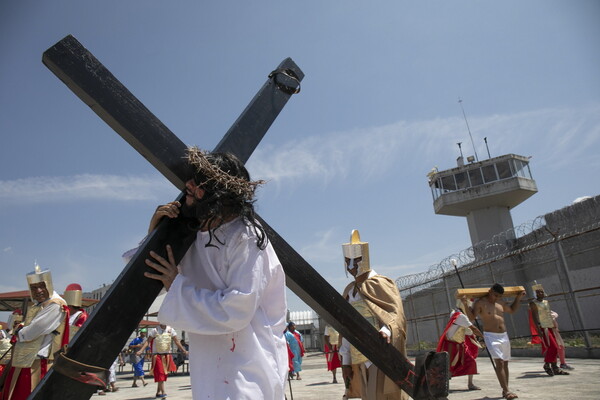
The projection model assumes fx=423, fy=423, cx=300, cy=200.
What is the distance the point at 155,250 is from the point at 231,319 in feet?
1.58

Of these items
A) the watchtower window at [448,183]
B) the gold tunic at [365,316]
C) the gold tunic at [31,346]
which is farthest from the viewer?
the watchtower window at [448,183]

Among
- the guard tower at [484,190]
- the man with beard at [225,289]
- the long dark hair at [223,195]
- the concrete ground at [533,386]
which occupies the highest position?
the guard tower at [484,190]

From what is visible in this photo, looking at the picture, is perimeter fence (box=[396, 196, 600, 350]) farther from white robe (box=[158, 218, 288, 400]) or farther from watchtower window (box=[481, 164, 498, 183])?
watchtower window (box=[481, 164, 498, 183])

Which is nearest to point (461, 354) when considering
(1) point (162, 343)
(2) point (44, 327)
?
(2) point (44, 327)

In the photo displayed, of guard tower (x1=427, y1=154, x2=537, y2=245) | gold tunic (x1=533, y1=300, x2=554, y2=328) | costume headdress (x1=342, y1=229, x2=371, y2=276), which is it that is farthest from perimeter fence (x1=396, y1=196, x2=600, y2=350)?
guard tower (x1=427, y1=154, x2=537, y2=245)

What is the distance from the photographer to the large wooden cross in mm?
1731

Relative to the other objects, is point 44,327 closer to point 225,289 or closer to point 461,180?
point 225,289

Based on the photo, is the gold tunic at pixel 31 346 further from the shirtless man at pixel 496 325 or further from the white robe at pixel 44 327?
the shirtless man at pixel 496 325

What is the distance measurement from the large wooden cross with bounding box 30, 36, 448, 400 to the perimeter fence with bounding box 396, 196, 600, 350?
815 cm

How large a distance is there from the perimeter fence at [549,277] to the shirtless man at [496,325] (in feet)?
4.97

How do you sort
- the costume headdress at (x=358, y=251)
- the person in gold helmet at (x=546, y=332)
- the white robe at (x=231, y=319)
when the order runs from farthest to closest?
1. the person in gold helmet at (x=546, y=332)
2. the costume headdress at (x=358, y=251)
3. the white robe at (x=231, y=319)

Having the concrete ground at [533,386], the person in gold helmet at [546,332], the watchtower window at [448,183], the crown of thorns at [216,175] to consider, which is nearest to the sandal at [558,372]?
the person in gold helmet at [546,332]

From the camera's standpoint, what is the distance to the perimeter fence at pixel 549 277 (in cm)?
1142

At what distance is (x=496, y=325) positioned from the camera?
8.09 metres
